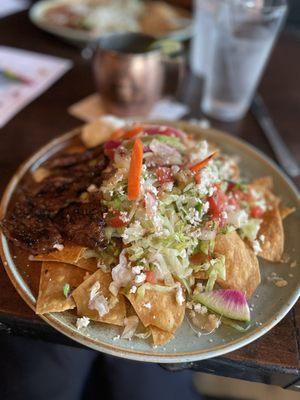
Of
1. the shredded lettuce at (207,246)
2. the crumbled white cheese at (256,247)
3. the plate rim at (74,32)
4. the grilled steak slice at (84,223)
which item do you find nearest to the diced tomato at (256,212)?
the crumbled white cheese at (256,247)

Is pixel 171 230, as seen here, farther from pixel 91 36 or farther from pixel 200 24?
pixel 91 36

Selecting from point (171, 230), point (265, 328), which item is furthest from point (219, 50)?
point (265, 328)

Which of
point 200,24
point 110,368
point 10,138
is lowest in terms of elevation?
point 110,368

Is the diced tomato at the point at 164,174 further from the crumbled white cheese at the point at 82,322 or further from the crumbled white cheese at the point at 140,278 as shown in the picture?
the crumbled white cheese at the point at 82,322

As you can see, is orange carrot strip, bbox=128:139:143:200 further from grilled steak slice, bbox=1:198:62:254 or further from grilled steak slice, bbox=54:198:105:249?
grilled steak slice, bbox=1:198:62:254

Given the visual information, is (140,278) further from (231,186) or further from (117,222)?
(231,186)
